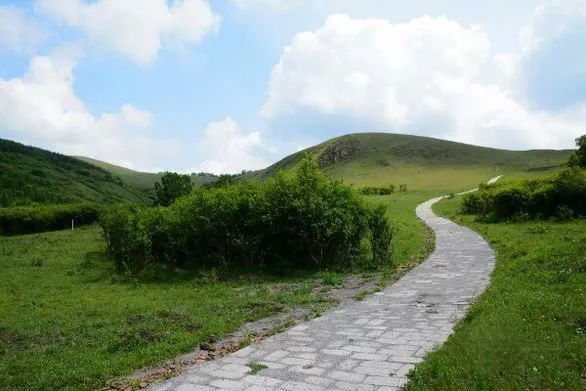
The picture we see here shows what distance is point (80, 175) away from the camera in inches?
6156

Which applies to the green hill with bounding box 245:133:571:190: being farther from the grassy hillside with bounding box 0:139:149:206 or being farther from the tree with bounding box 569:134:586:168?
the grassy hillside with bounding box 0:139:149:206

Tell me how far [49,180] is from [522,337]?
136m

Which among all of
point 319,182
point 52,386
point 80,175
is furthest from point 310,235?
point 80,175

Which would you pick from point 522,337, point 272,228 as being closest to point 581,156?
point 272,228

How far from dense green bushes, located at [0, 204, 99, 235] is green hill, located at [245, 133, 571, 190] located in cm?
4528

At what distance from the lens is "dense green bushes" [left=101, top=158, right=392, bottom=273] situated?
14859 mm

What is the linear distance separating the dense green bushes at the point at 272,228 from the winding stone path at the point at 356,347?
11.4 feet

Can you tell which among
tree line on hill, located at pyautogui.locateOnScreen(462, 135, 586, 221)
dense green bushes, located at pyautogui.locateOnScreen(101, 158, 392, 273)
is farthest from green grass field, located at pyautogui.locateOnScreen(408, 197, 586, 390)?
tree line on hill, located at pyautogui.locateOnScreen(462, 135, 586, 221)

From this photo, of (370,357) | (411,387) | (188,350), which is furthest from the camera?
(188,350)

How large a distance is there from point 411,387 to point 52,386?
4.38m

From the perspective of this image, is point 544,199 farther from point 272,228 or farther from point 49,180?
point 49,180

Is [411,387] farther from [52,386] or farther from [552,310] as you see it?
[52,386]

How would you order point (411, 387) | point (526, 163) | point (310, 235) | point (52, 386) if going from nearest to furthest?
1. point (411, 387)
2. point (52, 386)
3. point (310, 235)
4. point (526, 163)

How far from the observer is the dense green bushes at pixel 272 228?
14.9 metres
